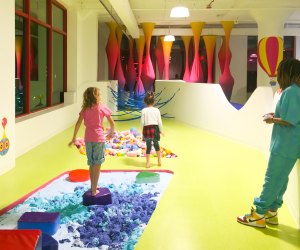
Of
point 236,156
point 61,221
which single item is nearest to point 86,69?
point 236,156

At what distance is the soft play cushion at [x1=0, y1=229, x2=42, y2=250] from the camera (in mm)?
2072

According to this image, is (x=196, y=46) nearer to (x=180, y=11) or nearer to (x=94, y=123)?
(x=180, y=11)

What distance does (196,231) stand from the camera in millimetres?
3246

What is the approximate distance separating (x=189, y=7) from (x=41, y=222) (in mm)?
8838

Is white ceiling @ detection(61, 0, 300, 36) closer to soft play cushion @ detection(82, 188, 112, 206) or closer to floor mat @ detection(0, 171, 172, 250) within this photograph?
floor mat @ detection(0, 171, 172, 250)

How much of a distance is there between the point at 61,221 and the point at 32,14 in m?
5.56

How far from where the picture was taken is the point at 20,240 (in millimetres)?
2137

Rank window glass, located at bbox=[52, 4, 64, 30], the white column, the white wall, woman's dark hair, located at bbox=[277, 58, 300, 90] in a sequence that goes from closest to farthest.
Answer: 1. woman's dark hair, located at bbox=[277, 58, 300, 90]
2. the white wall
3. window glass, located at bbox=[52, 4, 64, 30]
4. the white column

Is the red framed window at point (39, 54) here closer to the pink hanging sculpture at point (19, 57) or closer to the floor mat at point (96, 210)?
the pink hanging sculpture at point (19, 57)

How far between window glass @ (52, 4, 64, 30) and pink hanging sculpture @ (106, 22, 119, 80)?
3.76 m

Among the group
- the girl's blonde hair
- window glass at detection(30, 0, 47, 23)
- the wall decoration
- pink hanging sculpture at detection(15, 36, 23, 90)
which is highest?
window glass at detection(30, 0, 47, 23)

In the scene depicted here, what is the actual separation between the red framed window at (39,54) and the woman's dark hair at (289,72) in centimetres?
499

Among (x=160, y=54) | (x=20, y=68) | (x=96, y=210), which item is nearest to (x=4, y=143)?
(x=96, y=210)

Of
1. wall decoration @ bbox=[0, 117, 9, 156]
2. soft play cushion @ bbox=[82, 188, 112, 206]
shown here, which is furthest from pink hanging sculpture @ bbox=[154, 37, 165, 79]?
soft play cushion @ bbox=[82, 188, 112, 206]
